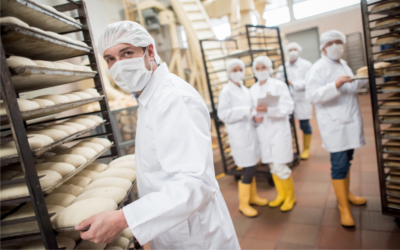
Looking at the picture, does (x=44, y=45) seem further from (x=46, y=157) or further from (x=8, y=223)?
(x=8, y=223)

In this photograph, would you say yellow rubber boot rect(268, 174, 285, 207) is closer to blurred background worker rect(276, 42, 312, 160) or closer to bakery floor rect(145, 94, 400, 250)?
bakery floor rect(145, 94, 400, 250)

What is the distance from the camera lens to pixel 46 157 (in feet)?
4.29

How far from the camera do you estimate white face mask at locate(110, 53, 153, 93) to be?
1027mm

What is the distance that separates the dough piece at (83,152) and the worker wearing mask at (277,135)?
1759 mm

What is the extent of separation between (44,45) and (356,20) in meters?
9.15

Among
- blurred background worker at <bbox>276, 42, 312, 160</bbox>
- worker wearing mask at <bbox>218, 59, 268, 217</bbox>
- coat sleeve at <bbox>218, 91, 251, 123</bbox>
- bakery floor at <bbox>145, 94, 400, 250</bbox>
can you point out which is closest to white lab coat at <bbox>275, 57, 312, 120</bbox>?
blurred background worker at <bbox>276, 42, 312, 160</bbox>

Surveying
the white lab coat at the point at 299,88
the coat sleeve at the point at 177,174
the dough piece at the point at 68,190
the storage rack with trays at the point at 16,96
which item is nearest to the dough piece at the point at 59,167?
the storage rack with trays at the point at 16,96

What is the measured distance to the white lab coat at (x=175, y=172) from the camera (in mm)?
812

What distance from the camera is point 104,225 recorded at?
2.66 feet

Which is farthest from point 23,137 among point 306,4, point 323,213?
point 306,4

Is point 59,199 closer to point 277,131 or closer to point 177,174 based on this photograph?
point 177,174

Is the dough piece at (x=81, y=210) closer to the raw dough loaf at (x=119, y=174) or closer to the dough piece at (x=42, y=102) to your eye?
the raw dough loaf at (x=119, y=174)

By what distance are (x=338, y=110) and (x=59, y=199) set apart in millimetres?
2223

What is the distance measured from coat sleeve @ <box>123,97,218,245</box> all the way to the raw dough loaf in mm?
568
